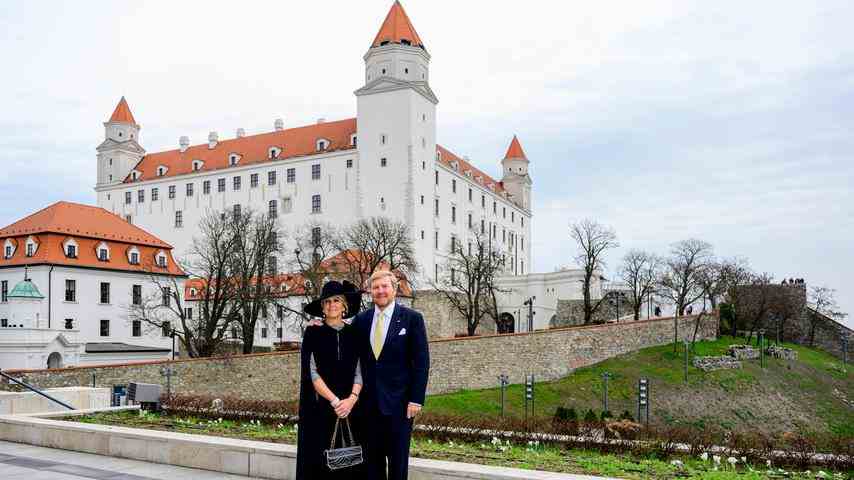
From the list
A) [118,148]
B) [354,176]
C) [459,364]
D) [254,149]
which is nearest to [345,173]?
[354,176]

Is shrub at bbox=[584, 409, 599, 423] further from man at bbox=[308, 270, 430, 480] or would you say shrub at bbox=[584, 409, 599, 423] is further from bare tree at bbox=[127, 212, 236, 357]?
bare tree at bbox=[127, 212, 236, 357]

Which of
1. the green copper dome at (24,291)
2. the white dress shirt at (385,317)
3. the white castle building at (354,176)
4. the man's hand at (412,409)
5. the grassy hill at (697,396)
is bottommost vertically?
the grassy hill at (697,396)

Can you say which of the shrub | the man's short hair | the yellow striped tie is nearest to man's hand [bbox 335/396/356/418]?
the yellow striped tie

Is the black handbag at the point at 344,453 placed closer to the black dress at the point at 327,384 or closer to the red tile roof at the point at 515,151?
the black dress at the point at 327,384

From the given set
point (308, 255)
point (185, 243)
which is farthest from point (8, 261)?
point (185, 243)

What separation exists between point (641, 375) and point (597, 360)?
2.98 metres

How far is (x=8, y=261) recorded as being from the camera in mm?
46906

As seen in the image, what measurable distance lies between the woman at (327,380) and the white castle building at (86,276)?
38.0 m

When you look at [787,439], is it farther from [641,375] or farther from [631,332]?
[631,332]

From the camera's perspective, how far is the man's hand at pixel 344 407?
6191 mm

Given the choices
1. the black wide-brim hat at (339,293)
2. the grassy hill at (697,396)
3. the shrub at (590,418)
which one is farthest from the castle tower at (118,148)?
the black wide-brim hat at (339,293)

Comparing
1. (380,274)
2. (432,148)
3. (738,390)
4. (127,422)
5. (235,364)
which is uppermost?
(432,148)

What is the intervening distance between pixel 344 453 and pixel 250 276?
4365cm

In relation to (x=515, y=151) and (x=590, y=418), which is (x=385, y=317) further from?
(x=515, y=151)
